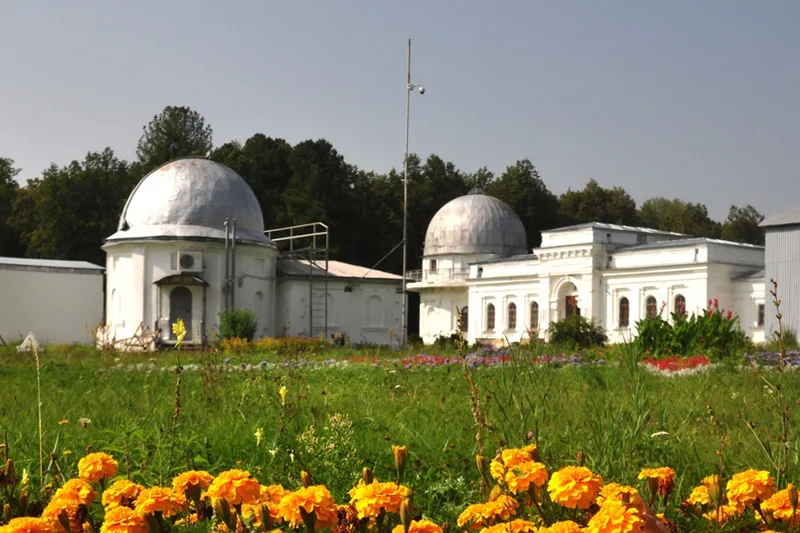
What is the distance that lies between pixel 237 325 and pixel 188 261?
15.1 ft

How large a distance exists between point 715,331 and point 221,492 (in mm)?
14774

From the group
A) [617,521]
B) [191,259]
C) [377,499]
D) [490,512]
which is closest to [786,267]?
[191,259]

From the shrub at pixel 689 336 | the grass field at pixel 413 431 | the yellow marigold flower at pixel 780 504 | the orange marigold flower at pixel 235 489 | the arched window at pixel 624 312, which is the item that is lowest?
the grass field at pixel 413 431

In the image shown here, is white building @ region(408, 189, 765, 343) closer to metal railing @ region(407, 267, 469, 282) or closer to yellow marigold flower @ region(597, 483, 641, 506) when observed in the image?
metal railing @ region(407, 267, 469, 282)

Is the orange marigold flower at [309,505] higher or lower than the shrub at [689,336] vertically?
lower

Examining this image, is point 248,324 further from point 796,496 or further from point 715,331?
point 796,496

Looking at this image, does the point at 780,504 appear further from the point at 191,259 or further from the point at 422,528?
the point at 191,259

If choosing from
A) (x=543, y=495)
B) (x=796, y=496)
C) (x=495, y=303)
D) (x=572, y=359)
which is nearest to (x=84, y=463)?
(x=543, y=495)

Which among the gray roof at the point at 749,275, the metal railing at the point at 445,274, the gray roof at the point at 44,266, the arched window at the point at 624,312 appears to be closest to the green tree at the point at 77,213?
the gray roof at the point at 44,266

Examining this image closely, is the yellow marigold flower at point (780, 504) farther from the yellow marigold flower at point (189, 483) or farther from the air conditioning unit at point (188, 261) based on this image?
the air conditioning unit at point (188, 261)

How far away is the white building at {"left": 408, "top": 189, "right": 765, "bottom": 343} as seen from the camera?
37406 millimetres

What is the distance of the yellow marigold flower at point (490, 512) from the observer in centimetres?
294

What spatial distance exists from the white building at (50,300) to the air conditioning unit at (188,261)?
22.8 ft

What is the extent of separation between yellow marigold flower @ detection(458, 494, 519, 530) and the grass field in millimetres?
1271
